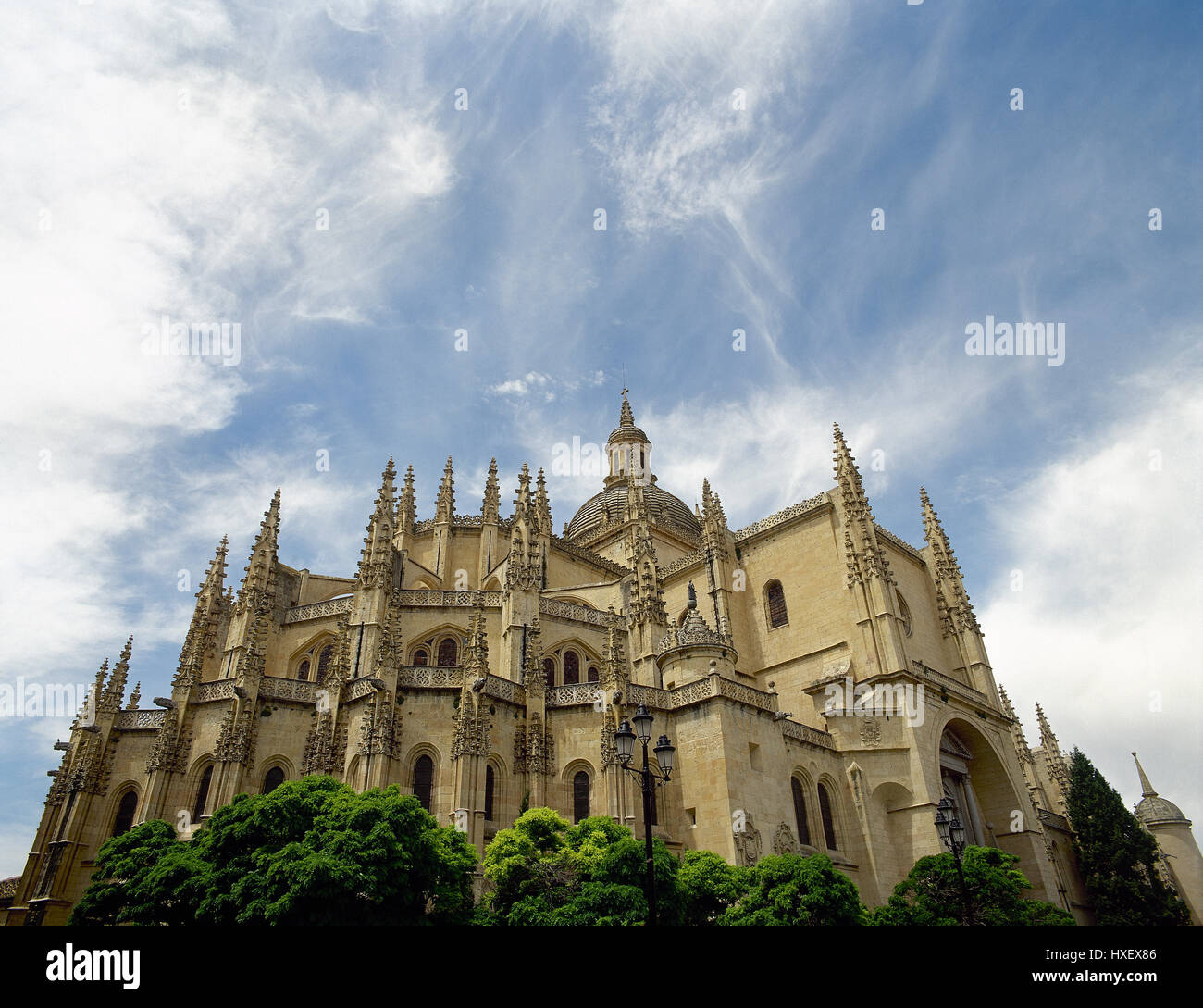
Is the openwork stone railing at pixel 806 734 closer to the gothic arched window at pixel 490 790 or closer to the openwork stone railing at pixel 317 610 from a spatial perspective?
the gothic arched window at pixel 490 790

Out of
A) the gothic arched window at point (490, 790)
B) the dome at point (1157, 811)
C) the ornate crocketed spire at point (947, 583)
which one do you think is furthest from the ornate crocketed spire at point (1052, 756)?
the gothic arched window at point (490, 790)

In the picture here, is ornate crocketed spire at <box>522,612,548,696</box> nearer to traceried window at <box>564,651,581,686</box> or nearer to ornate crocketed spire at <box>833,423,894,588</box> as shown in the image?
traceried window at <box>564,651,581,686</box>

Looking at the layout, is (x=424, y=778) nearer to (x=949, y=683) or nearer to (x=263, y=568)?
(x=263, y=568)

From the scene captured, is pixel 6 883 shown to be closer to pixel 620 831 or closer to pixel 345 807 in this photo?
pixel 345 807

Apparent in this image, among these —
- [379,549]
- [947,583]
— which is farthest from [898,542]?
[379,549]

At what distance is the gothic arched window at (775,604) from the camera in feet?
115

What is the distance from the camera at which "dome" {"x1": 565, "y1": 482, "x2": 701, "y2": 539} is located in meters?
48.6

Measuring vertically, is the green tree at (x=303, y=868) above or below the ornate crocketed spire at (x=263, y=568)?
below

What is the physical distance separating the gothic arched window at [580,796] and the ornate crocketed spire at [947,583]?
20.9m

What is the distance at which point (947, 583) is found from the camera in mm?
37781

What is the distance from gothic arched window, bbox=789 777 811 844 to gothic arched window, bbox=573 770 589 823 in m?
6.68

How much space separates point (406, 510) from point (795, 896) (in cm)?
2474
